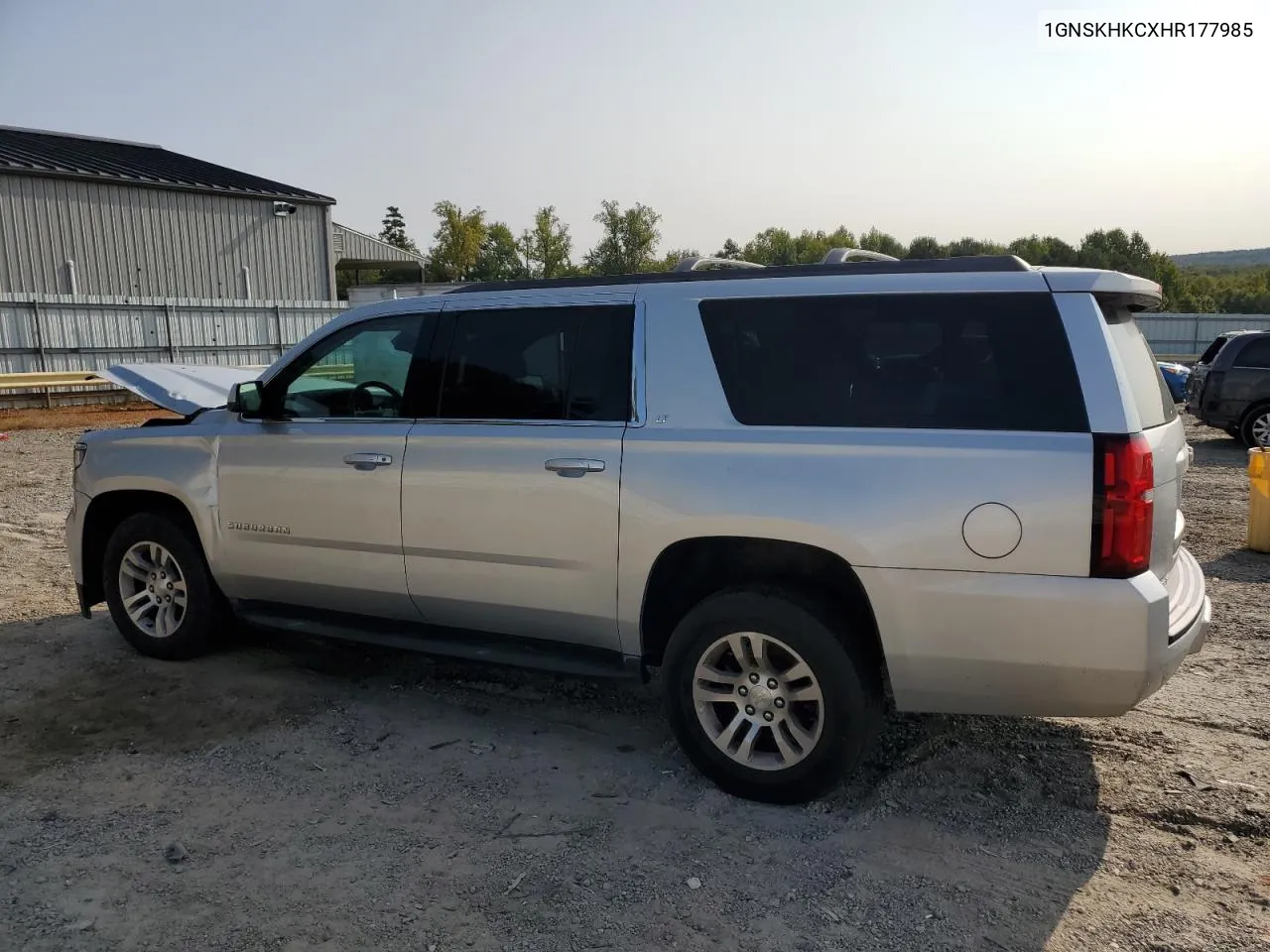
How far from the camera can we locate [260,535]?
499 cm

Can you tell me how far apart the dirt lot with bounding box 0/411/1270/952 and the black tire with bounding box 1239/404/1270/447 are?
1035 cm

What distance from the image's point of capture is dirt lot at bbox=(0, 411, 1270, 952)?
3045 mm

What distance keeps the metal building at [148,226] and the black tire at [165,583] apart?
24201mm

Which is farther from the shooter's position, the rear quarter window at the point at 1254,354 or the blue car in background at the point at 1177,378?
the blue car in background at the point at 1177,378

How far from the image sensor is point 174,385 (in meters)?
6.12

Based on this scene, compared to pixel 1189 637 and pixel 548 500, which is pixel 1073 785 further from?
pixel 548 500

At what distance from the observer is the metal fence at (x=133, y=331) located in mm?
22172

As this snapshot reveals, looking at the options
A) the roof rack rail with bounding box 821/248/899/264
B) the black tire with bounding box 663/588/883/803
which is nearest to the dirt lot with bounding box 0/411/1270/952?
the black tire with bounding box 663/588/883/803

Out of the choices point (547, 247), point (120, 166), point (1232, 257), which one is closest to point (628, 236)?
point (547, 247)

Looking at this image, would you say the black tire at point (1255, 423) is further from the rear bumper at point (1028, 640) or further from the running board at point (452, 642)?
the running board at point (452, 642)

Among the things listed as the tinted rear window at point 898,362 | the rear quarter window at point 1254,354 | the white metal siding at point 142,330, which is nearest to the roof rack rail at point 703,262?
the tinted rear window at point 898,362

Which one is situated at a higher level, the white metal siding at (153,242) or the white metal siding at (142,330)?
the white metal siding at (153,242)

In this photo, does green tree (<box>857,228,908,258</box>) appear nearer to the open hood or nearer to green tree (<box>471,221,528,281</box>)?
green tree (<box>471,221,528,281</box>)

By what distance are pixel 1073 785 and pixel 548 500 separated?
2415 millimetres
